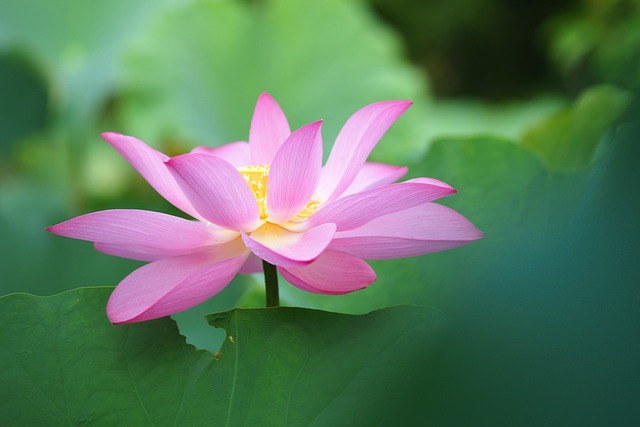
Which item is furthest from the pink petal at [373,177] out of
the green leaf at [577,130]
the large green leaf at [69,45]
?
the large green leaf at [69,45]

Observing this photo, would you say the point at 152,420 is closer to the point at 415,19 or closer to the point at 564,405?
the point at 564,405

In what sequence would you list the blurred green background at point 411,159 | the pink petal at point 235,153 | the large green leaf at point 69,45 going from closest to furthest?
the blurred green background at point 411,159 < the pink petal at point 235,153 < the large green leaf at point 69,45

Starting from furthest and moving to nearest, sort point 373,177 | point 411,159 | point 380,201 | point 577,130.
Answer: point 577,130 → point 411,159 → point 373,177 → point 380,201

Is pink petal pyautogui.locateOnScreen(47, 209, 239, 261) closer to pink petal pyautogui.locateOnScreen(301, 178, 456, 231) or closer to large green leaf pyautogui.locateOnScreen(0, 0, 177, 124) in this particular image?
pink petal pyautogui.locateOnScreen(301, 178, 456, 231)

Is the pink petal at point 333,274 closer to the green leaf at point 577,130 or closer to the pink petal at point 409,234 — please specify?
the pink petal at point 409,234

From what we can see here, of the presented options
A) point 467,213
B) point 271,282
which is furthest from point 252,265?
point 467,213

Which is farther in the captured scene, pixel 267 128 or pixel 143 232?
pixel 267 128

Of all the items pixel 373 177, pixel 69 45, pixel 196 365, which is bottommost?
pixel 196 365

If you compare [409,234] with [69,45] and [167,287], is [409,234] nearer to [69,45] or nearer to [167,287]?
[167,287]
